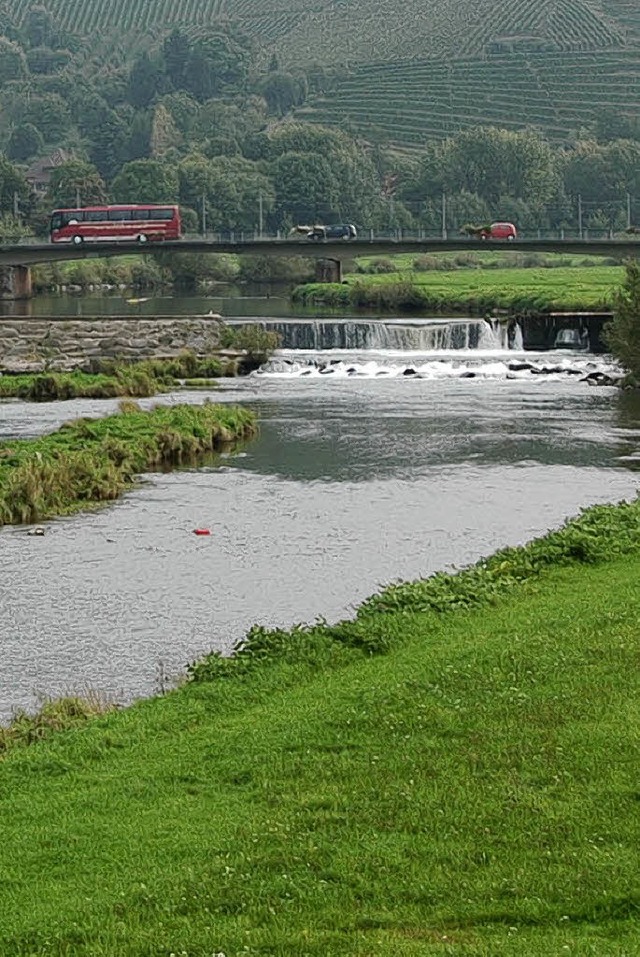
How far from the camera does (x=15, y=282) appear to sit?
4759 inches

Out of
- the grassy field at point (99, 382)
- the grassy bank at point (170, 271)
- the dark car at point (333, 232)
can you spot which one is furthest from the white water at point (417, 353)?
the grassy bank at point (170, 271)

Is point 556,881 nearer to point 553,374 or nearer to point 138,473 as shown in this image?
point 138,473

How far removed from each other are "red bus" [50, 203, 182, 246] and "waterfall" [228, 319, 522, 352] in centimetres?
4165

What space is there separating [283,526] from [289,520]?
76cm

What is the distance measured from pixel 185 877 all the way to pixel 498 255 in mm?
141088

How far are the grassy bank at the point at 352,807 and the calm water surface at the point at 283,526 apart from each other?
3.99 meters

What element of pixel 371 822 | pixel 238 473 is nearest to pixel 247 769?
pixel 371 822

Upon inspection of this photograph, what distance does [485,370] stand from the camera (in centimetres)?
6931

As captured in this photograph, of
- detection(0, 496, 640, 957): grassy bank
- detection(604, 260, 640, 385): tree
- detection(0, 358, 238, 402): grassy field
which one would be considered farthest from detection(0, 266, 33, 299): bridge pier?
detection(0, 496, 640, 957): grassy bank

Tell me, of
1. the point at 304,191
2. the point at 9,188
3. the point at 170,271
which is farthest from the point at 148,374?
the point at 304,191

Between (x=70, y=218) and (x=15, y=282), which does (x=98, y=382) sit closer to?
(x=15, y=282)

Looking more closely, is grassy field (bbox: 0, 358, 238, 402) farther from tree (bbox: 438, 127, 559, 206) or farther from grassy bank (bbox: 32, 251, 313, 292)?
tree (bbox: 438, 127, 559, 206)

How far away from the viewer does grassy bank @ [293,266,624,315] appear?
93438 mm

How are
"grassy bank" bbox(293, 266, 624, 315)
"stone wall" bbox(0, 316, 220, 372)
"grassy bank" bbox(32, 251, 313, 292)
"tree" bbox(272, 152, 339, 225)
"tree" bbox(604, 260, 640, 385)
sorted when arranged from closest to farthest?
"tree" bbox(604, 260, 640, 385) → "stone wall" bbox(0, 316, 220, 372) → "grassy bank" bbox(293, 266, 624, 315) → "grassy bank" bbox(32, 251, 313, 292) → "tree" bbox(272, 152, 339, 225)
